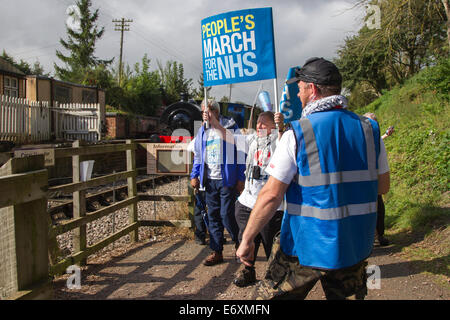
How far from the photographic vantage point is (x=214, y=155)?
4.43 metres

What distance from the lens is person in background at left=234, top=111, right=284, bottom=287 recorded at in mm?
3578

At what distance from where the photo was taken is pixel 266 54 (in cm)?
392

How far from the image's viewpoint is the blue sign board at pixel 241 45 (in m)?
3.92

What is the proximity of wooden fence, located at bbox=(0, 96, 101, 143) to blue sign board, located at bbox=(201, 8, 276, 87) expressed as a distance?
12485 millimetres

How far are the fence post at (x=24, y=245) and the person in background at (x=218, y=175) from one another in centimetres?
253

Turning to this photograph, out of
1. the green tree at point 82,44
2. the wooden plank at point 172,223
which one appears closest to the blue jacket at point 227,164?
the wooden plank at point 172,223

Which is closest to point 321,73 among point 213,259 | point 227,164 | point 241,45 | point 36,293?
point 36,293

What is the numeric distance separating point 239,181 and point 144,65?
3988cm

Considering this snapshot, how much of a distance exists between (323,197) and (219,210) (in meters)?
2.73

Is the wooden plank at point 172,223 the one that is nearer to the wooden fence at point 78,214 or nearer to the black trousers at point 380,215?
the wooden fence at point 78,214

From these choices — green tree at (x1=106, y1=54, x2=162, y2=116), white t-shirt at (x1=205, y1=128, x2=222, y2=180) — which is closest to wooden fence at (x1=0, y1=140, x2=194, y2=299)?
white t-shirt at (x1=205, y1=128, x2=222, y2=180)

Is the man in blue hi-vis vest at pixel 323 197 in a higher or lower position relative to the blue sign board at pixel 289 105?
lower

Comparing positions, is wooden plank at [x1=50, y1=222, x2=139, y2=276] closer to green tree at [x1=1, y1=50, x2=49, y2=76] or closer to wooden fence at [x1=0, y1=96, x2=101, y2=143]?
wooden fence at [x1=0, y1=96, x2=101, y2=143]

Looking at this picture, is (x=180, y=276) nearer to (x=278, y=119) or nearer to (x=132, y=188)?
(x=132, y=188)
